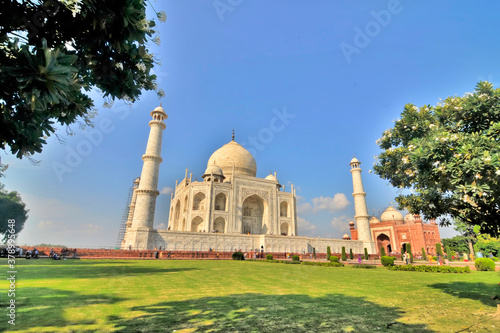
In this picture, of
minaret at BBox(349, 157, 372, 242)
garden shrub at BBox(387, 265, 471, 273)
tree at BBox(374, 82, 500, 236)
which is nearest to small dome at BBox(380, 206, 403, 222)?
minaret at BBox(349, 157, 372, 242)

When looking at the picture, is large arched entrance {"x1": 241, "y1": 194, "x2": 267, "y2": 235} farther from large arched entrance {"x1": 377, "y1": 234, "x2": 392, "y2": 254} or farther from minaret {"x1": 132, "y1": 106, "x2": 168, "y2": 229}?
large arched entrance {"x1": 377, "y1": 234, "x2": 392, "y2": 254}

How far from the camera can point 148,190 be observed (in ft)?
83.1

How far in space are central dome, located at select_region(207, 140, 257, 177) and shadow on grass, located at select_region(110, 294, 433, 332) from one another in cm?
3351

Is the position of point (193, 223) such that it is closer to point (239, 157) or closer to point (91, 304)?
point (239, 157)

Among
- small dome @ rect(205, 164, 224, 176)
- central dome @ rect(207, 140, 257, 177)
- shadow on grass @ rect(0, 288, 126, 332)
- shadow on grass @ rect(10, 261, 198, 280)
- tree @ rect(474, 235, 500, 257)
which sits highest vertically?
central dome @ rect(207, 140, 257, 177)

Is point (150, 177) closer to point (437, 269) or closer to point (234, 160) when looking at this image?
point (234, 160)

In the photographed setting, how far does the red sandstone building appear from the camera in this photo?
40.9 metres

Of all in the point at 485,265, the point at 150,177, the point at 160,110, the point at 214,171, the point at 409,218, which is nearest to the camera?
the point at 485,265

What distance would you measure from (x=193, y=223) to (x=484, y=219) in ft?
101

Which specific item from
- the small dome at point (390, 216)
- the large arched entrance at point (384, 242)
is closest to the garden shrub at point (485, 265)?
the large arched entrance at point (384, 242)

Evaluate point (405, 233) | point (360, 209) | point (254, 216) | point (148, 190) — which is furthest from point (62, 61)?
point (405, 233)

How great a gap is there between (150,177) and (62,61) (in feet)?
83.0

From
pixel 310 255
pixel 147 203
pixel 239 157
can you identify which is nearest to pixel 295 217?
pixel 310 255

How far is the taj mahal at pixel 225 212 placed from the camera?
2501 cm
